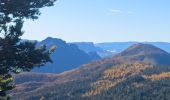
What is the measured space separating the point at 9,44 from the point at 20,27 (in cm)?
147

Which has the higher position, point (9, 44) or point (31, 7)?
point (31, 7)

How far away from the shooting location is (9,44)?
1308 inches

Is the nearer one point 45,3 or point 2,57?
point 2,57

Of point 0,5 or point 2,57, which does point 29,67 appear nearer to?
point 2,57

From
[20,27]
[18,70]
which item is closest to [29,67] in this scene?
[18,70]

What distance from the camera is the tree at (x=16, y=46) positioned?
33125 millimetres

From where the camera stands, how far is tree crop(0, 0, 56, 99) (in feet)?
109

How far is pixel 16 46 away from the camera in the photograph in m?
34.3

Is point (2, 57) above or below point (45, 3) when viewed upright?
below

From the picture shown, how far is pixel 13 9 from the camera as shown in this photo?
3350 cm

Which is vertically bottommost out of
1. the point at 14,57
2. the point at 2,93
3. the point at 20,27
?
the point at 2,93

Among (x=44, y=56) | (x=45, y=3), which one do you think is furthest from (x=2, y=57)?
(x=45, y=3)

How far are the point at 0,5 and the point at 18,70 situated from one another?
5.24 m

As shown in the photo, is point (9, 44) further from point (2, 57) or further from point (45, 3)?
point (45, 3)
